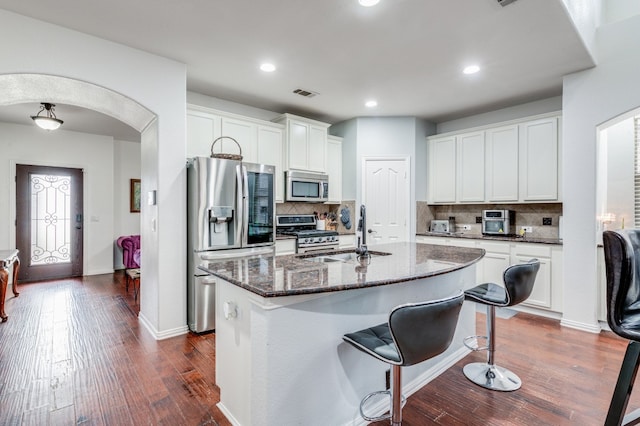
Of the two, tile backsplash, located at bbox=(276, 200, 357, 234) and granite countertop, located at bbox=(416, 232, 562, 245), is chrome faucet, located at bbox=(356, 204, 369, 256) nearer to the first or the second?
tile backsplash, located at bbox=(276, 200, 357, 234)

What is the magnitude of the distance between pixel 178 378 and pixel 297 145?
11.2 ft

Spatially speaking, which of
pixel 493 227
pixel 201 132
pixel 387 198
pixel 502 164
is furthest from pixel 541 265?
pixel 201 132

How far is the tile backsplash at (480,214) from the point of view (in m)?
4.39

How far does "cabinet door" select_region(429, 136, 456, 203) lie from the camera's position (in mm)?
5133

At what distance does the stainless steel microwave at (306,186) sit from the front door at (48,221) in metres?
4.47

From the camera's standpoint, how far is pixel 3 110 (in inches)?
187

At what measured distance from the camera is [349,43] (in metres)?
2.94

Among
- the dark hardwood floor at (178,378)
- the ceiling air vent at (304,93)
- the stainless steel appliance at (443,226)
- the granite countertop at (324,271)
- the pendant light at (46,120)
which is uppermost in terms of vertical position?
the ceiling air vent at (304,93)

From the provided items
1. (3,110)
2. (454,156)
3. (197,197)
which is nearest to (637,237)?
(197,197)

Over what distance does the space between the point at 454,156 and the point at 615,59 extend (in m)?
2.15

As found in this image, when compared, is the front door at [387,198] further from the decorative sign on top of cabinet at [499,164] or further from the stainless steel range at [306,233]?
the stainless steel range at [306,233]

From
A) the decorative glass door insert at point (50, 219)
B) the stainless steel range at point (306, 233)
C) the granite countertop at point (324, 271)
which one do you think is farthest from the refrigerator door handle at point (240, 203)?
the decorative glass door insert at point (50, 219)

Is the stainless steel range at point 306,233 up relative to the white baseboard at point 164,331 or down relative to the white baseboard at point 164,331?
up

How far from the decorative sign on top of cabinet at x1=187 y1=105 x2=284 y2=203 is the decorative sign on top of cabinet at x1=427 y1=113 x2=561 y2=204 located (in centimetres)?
262
